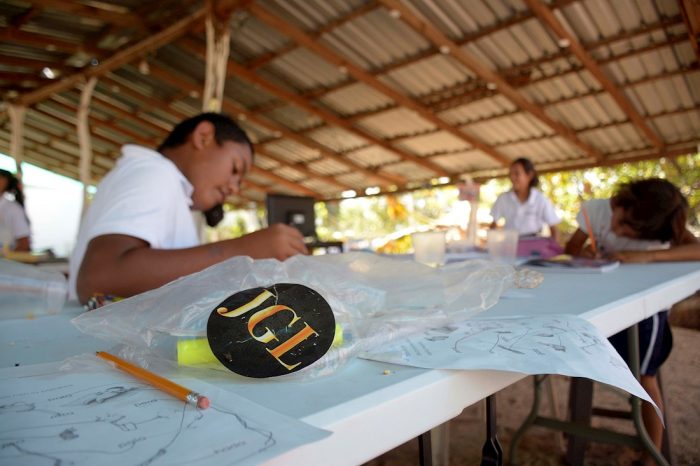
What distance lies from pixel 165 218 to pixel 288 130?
727cm

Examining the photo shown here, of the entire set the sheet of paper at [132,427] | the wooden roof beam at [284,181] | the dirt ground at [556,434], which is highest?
the wooden roof beam at [284,181]

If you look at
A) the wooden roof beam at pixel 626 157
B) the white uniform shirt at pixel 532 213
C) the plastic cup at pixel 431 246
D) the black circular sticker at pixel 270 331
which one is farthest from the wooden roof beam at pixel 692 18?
the black circular sticker at pixel 270 331

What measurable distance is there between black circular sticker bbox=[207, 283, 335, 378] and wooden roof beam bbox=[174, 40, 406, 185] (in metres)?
6.56

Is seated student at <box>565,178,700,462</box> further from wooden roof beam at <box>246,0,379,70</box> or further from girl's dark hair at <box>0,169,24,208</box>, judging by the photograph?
girl's dark hair at <box>0,169,24,208</box>

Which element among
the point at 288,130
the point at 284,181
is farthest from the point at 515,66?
the point at 284,181

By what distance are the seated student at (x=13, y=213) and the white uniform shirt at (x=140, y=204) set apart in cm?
298

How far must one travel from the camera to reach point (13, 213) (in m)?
3.65

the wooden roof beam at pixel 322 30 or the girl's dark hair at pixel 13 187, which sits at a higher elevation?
→ the wooden roof beam at pixel 322 30

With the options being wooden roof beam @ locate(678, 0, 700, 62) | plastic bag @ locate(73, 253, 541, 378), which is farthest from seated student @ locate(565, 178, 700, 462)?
wooden roof beam @ locate(678, 0, 700, 62)

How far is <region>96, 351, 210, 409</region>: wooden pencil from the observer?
0.34m

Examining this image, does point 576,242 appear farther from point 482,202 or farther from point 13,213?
point 482,202

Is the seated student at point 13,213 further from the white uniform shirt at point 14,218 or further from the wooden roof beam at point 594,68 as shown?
the wooden roof beam at point 594,68

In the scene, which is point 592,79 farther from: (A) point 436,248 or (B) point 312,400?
(B) point 312,400

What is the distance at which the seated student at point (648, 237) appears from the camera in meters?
1.41
